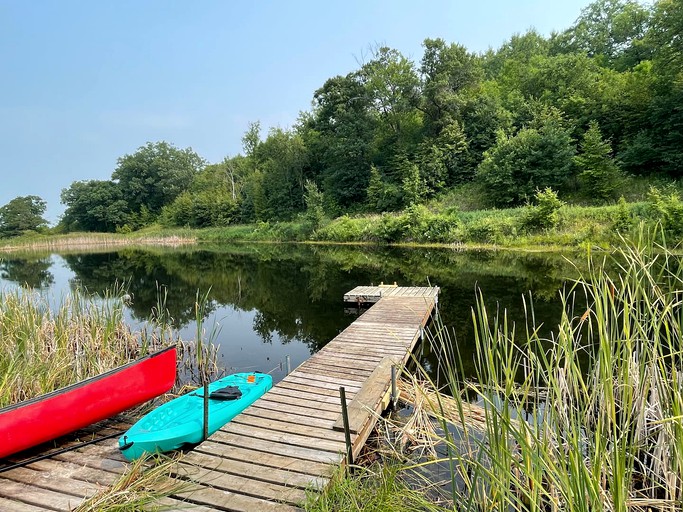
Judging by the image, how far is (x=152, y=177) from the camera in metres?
53.4

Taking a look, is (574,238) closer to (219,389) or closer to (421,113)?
(219,389)

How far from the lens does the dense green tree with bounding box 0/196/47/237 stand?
49.6 meters

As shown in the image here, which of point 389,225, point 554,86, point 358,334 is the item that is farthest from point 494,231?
point 554,86

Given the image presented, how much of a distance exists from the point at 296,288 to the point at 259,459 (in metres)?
9.49

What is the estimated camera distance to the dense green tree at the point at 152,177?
5275 centimetres

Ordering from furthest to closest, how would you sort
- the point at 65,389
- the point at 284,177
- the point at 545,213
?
the point at 284,177 → the point at 545,213 → the point at 65,389

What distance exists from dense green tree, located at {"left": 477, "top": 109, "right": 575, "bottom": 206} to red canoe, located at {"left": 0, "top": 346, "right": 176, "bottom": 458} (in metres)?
22.2

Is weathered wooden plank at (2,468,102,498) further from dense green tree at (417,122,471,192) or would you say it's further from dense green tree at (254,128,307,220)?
dense green tree at (254,128,307,220)

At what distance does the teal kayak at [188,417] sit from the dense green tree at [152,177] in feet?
174

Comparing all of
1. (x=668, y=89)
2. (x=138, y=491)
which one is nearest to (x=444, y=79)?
(x=668, y=89)

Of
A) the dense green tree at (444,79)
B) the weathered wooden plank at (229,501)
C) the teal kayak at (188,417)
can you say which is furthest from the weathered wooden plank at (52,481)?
the dense green tree at (444,79)

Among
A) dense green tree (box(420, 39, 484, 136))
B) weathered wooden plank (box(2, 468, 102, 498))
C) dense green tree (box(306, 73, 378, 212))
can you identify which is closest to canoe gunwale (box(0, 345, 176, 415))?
weathered wooden plank (box(2, 468, 102, 498))

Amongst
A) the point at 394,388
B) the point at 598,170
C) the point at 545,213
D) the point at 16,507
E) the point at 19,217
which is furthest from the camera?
the point at 19,217

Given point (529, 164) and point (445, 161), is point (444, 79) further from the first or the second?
point (529, 164)
